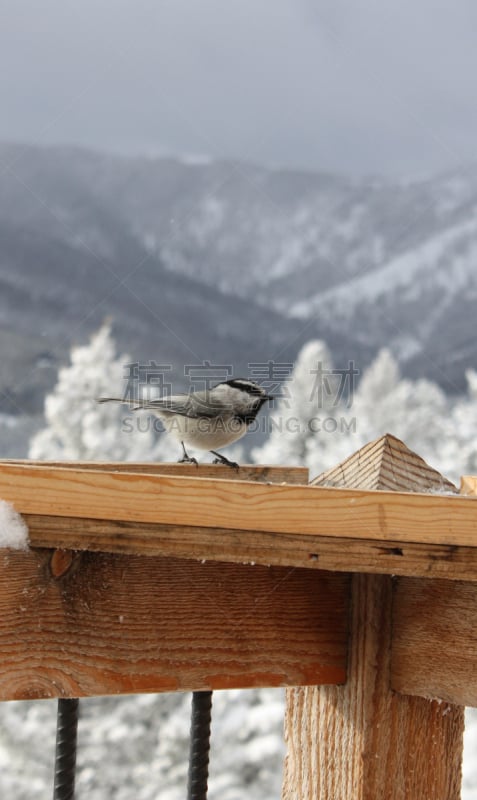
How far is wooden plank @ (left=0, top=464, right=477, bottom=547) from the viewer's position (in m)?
1.18

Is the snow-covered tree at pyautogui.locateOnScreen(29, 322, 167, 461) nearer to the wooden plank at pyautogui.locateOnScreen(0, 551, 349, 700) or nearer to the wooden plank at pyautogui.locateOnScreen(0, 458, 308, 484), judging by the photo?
the wooden plank at pyautogui.locateOnScreen(0, 458, 308, 484)

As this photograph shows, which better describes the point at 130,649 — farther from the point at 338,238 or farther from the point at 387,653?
the point at 338,238

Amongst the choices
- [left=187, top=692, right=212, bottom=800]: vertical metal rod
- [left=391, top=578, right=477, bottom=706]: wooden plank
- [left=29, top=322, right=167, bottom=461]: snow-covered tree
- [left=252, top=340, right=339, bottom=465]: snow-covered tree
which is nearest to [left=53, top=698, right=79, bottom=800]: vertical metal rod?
[left=187, top=692, right=212, bottom=800]: vertical metal rod

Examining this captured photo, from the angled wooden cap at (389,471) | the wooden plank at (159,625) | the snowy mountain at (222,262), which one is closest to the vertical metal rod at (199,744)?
the wooden plank at (159,625)

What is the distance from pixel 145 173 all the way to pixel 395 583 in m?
18.5

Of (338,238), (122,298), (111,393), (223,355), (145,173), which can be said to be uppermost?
(145,173)

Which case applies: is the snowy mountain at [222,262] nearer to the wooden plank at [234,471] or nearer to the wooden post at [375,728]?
the wooden plank at [234,471]

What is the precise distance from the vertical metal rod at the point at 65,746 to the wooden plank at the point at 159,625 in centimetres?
12

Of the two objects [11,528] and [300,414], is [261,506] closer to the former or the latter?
[11,528]

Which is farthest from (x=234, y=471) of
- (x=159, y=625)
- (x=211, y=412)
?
(x=211, y=412)

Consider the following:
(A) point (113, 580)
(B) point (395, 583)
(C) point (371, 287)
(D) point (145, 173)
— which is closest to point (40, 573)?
(A) point (113, 580)

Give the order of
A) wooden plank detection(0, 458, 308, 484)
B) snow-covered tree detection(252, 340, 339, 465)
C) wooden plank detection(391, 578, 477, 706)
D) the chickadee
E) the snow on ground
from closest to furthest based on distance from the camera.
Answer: wooden plank detection(391, 578, 477, 706) → wooden plank detection(0, 458, 308, 484) → the chickadee → the snow on ground → snow-covered tree detection(252, 340, 339, 465)

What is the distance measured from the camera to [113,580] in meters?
1.34

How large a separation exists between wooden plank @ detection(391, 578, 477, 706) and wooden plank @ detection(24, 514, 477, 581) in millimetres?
168
